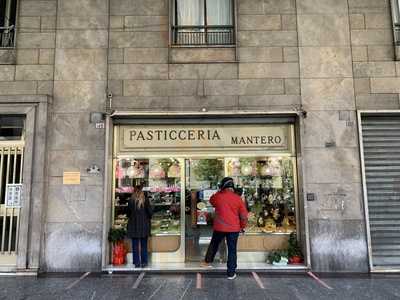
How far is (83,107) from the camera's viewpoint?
8398mm

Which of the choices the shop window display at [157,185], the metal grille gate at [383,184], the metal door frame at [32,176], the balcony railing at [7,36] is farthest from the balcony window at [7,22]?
the metal grille gate at [383,184]

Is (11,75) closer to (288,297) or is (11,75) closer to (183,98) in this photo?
(183,98)

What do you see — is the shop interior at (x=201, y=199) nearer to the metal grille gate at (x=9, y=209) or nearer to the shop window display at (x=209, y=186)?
the shop window display at (x=209, y=186)

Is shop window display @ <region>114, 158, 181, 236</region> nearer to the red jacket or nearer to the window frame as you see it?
the red jacket

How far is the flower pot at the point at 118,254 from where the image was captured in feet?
27.2

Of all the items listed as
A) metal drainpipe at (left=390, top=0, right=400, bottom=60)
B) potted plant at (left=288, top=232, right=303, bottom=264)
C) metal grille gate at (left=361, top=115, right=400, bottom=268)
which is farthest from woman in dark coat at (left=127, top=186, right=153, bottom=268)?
metal drainpipe at (left=390, top=0, right=400, bottom=60)

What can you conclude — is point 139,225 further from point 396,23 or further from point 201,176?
point 396,23

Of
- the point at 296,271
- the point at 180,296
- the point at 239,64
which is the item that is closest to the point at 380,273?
the point at 296,271

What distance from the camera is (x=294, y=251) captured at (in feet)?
27.2

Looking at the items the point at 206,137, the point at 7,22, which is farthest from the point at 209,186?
the point at 7,22

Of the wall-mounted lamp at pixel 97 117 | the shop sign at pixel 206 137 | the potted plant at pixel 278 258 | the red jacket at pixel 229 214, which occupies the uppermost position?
the wall-mounted lamp at pixel 97 117

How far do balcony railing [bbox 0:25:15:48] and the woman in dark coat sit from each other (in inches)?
175

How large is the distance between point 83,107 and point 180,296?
4483 mm

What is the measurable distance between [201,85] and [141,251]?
380cm
